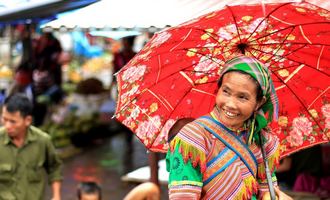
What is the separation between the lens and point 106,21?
4758mm

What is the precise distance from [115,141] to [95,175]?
6.79 feet

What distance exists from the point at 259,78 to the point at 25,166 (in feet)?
8.51

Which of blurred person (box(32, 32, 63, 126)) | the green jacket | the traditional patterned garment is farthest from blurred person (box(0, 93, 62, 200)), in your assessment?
blurred person (box(32, 32, 63, 126))

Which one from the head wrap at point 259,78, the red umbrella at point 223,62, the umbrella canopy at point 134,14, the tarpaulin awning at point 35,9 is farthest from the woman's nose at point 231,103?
the tarpaulin awning at point 35,9

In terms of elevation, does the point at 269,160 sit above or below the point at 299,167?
above

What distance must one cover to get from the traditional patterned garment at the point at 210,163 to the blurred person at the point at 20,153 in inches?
87.9

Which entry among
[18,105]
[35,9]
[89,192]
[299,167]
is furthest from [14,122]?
[299,167]

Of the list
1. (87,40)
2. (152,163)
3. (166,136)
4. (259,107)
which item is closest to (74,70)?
(87,40)

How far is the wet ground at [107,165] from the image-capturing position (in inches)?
314

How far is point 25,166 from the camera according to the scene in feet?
15.4

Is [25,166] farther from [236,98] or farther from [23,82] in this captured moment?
[23,82]

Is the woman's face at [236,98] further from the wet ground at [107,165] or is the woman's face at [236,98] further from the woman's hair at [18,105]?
the wet ground at [107,165]

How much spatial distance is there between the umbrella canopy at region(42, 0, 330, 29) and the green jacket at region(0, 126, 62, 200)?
35.1 inches

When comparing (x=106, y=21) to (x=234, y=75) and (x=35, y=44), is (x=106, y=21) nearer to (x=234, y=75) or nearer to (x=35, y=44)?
(x=234, y=75)
